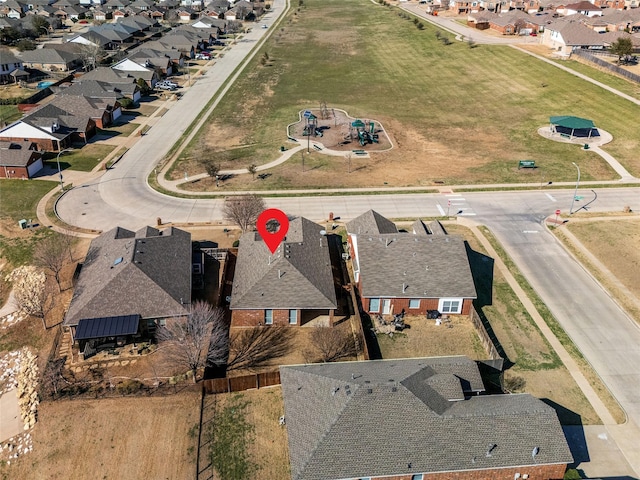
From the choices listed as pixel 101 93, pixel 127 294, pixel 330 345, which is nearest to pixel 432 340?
pixel 330 345

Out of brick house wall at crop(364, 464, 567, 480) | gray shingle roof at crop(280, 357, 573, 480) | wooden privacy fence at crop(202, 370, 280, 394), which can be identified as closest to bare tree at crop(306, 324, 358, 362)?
wooden privacy fence at crop(202, 370, 280, 394)

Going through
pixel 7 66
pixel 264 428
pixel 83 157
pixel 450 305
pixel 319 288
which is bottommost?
pixel 264 428

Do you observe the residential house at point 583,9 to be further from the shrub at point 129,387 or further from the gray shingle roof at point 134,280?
the shrub at point 129,387

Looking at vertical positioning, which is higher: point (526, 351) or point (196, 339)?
point (196, 339)

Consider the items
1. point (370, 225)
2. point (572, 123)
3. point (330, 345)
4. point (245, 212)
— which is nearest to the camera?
point (330, 345)

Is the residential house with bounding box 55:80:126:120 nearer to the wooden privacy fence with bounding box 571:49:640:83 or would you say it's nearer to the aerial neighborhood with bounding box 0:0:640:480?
the aerial neighborhood with bounding box 0:0:640:480

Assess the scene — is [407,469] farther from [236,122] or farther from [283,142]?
[236,122]

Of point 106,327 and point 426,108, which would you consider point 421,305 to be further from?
point 426,108

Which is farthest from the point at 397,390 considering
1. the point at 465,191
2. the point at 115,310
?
the point at 465,191
